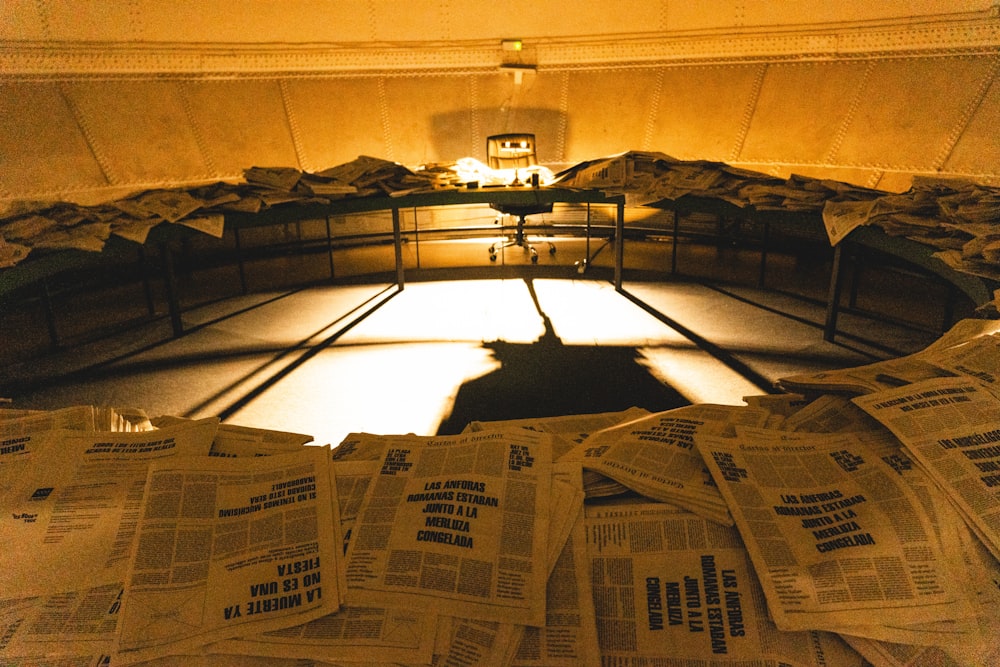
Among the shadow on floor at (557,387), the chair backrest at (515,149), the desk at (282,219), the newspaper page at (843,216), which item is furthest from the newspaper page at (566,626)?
the chair backrest at (515,149)

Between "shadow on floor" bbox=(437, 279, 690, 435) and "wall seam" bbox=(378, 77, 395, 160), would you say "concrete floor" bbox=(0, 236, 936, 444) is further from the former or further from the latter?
"wall seam" bbox=(378, 77, 395, 160)

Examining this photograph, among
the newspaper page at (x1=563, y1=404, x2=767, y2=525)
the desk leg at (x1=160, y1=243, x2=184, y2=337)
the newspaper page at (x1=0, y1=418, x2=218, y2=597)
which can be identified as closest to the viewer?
the newspaper page at (x1=0, y1=418, x2=218, y2=597)

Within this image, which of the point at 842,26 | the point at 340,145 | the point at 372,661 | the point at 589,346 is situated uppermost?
the point at 842,26

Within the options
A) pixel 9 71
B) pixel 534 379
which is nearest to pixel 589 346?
pixel 534 379

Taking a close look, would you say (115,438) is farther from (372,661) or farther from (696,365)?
(696,365)

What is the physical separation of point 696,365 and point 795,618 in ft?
6.94

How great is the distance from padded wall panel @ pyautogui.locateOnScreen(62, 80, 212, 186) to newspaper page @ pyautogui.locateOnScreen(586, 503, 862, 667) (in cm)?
580

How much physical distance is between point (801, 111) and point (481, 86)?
3001 millimetres

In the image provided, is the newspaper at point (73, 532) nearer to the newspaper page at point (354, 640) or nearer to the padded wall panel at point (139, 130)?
the newspaper page at point (354, 640)

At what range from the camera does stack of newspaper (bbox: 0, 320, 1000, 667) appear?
933 mm

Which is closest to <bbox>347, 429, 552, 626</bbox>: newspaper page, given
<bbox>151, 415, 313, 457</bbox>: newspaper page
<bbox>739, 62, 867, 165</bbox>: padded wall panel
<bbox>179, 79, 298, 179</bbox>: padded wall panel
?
<bbox>151, 415, 313, 457</bbox>: newspaper page

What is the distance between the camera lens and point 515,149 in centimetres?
549

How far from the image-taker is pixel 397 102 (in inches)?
Answer: 240

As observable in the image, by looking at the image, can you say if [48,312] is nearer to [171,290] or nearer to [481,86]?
[171,290]
